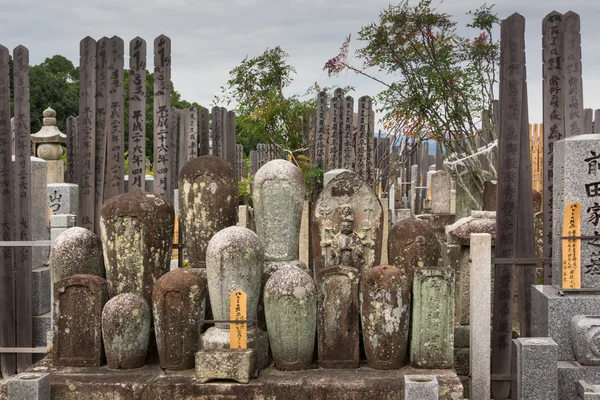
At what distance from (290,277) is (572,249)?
2.34 meters

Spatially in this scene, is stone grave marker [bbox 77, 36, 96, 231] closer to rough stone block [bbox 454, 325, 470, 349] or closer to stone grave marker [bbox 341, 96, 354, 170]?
rough stone block [bbox 454, 325, 470, 349]

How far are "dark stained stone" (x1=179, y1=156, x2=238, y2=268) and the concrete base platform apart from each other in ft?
4.00

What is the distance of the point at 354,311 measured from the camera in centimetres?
620

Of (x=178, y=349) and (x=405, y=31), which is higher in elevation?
(x=405, y=31)

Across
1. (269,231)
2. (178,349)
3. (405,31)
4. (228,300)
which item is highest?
(405,31)

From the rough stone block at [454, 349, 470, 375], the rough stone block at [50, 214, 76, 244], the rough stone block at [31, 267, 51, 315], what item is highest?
the rough stone block at [50, 214, 76, 244]

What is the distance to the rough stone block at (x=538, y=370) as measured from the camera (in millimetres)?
5945

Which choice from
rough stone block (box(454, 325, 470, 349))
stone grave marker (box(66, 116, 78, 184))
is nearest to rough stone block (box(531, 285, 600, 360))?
rough stone block (box(454, 325, 470, 349))

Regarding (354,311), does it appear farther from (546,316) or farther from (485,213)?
(485,213)

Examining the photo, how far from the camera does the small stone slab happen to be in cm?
588

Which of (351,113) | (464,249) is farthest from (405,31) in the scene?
(464,249)

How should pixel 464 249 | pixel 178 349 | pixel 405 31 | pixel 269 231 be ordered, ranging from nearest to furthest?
pixel 178 349, pixel 269 231, pixel 464 249, pixel 405 31

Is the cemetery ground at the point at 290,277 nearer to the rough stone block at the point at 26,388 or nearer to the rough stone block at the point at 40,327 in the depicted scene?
the rough stone block at the point at 26,388

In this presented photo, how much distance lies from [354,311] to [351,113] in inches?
297
